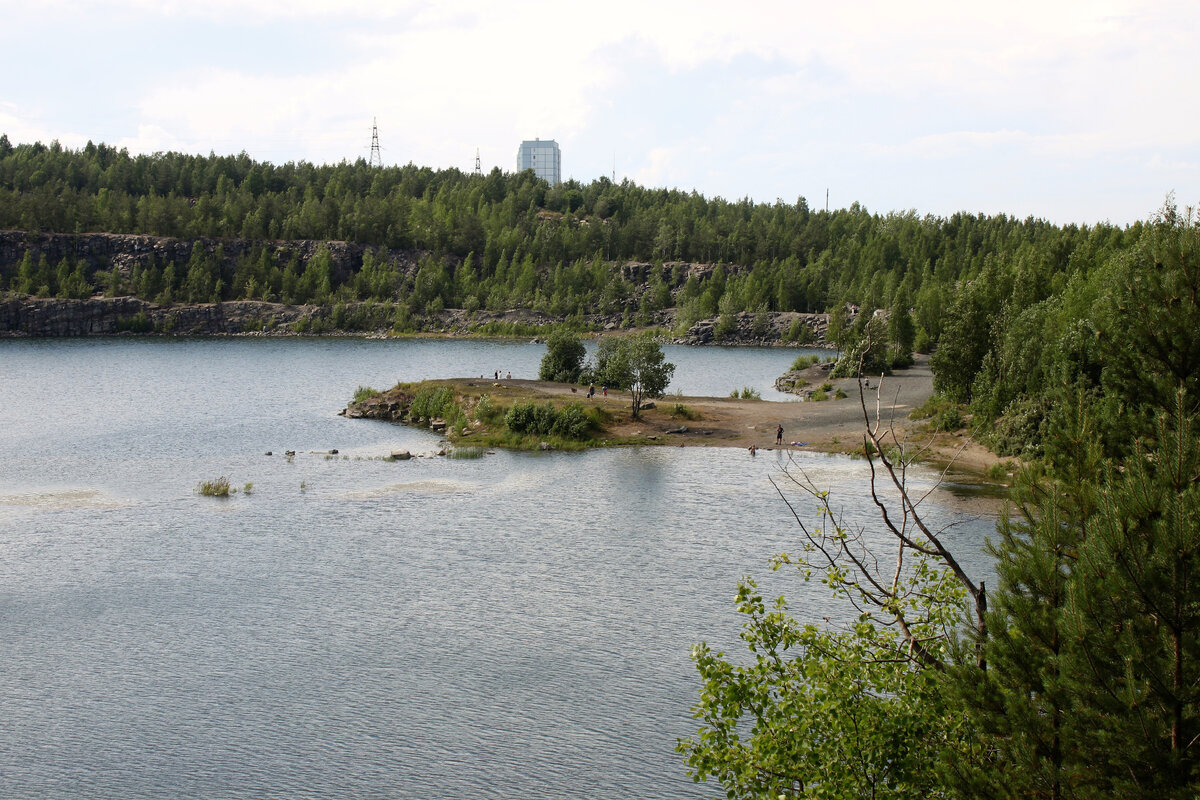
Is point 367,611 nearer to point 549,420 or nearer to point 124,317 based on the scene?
point 549,420

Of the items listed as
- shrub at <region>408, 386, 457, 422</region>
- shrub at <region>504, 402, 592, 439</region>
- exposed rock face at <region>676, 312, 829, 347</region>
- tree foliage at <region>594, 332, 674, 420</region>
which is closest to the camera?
shrub at <region>504, 402, 592, 439</region>

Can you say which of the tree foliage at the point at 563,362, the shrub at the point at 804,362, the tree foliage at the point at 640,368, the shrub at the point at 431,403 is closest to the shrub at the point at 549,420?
the tree foliage at the point at 640,368

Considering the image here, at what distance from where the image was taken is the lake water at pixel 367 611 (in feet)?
85.8

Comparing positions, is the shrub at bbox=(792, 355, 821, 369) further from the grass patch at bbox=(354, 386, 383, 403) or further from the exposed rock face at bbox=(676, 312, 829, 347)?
the exposed rock face at bbox=(676, 312, 829, 347)

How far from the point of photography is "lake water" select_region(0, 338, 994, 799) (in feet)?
85.8

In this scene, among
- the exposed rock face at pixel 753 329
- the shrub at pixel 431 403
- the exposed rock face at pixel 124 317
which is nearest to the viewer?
the shrub at pixel 431 403

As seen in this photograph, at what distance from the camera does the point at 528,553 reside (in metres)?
43.5

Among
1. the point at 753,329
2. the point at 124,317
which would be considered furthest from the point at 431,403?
the point at 124,317

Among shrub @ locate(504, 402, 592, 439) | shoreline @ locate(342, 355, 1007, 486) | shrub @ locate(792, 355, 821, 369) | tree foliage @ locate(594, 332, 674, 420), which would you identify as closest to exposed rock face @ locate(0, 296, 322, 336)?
shrub @ locate(792, 355, 821, 369)

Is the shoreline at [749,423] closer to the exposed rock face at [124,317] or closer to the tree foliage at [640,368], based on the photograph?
the tree foliage at [640,368]

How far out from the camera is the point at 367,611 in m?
36.5

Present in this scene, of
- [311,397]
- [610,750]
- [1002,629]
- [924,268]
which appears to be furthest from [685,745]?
[924,268]

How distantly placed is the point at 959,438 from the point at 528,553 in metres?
36.4

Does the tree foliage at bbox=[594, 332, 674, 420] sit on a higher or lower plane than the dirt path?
higher
